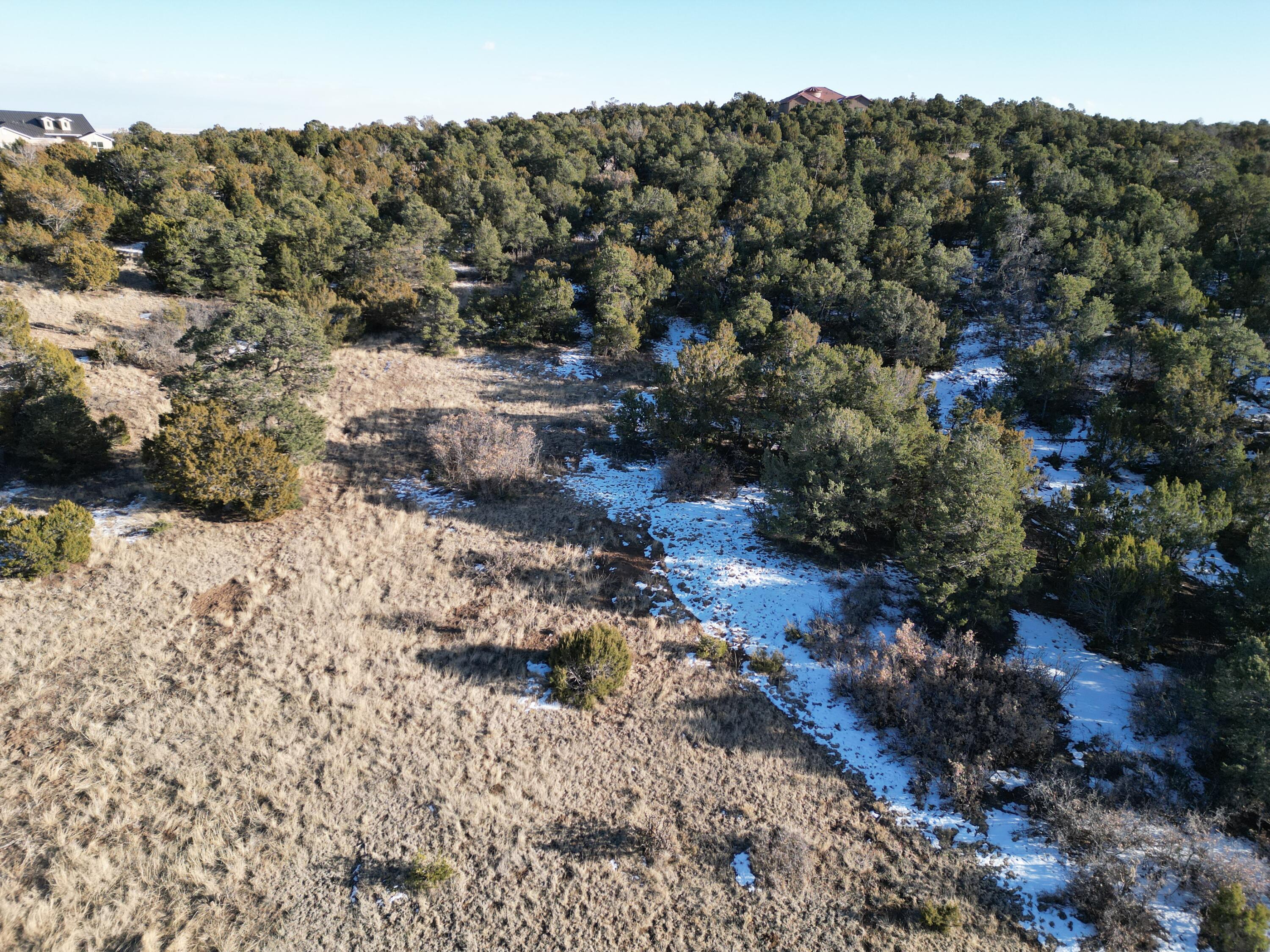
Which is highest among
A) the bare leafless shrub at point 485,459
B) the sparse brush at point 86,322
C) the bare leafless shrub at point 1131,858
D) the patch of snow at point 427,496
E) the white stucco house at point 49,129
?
the white stucco house at point 49,129

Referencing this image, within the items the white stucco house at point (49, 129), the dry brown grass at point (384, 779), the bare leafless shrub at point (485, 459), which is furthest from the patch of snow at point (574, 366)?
the white stucco house at point (49, 129)

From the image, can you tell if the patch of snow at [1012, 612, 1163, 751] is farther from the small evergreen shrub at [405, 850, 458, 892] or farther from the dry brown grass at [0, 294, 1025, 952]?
the small evergreen shrub at [405, 850, 458, 892]

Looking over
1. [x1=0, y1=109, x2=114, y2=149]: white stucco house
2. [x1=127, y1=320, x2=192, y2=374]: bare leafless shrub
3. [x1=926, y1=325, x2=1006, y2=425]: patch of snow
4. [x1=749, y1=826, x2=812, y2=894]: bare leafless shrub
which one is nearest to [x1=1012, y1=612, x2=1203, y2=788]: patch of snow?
[x1=749, y1=826, x2=812, y2=894]: bare leafless shrub

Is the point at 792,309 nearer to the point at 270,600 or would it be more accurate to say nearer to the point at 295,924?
the point at 270,600

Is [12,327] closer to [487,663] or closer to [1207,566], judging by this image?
[487,663]

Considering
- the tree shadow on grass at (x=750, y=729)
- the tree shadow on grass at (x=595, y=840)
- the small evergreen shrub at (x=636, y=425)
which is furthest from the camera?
the small evergreen shrub at (x=636, y=425)

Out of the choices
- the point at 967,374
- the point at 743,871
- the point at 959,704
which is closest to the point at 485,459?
the point at 743,871

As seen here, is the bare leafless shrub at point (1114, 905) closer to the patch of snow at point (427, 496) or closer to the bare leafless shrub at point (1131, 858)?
the bare leafless shrub at point (1131, 858)
